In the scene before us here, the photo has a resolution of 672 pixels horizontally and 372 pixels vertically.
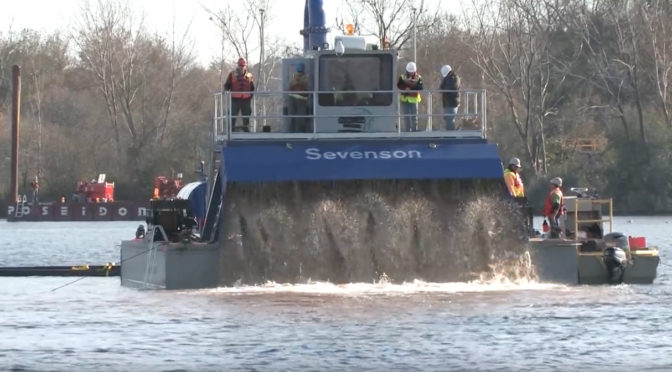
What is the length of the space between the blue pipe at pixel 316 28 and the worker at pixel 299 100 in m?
1.17

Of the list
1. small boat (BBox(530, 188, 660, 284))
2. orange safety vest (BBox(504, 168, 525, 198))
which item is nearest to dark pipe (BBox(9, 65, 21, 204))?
small boat (BBox(530, 188, 660, 284))

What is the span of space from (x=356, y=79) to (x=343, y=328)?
8027 mm

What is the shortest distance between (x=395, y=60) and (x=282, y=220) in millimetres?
4015

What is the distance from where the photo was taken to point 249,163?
3009 cm

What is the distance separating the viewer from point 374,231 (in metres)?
30.7

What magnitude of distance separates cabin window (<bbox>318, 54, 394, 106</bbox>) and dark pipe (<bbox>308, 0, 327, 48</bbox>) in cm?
157

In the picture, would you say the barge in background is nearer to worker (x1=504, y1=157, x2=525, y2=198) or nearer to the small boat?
the small boat

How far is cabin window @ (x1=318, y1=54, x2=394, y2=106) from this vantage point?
32219 mm

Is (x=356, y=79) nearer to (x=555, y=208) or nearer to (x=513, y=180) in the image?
(x=513, y=180)

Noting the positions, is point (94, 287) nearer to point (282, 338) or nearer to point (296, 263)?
point (296, 263)

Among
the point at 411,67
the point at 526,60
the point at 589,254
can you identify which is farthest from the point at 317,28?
the point at 526,60

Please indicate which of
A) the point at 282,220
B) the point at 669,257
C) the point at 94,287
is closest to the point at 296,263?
the point at 282,220

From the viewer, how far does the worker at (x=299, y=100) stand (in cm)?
3256

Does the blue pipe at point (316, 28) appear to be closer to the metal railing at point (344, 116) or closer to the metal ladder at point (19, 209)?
the metal railing at point (344, 116)
